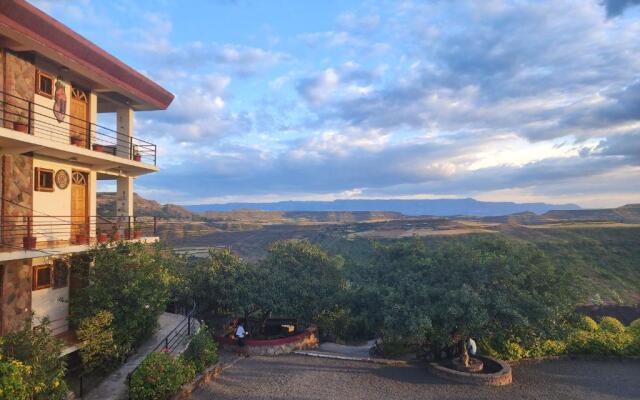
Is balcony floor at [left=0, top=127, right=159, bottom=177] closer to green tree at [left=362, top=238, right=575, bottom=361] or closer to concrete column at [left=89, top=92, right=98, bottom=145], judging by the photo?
concrete column at [left=89, top=92, right=98, bottom=145]

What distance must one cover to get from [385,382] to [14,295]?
1358 centimetres

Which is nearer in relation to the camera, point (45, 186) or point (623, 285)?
point (45, 186)

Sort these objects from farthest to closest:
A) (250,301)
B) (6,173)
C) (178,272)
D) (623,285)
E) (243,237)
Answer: (243,237) < (623,285) < (178,272) < (250,301) < (6,173)

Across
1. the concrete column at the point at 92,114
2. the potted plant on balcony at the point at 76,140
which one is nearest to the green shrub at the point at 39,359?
the potted plant on balcony at the point at 76,140

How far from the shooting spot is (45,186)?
51.4 feet

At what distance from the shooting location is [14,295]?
46.3ft

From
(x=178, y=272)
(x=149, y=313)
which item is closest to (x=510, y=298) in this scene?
(x=149, y=313)

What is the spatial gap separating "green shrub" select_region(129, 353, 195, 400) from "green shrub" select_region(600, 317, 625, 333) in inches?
860

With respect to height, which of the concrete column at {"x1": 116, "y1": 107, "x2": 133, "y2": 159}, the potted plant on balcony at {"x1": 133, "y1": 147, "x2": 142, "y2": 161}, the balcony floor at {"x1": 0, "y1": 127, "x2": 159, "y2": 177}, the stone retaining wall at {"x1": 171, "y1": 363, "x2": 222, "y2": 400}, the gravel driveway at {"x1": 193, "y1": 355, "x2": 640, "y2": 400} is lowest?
the gravel driveway at {"x1": 193, "y1": 355, "x2": 640, "y2": 400}

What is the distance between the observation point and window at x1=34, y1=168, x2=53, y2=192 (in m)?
15.2

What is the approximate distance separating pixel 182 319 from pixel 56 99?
38.9ft

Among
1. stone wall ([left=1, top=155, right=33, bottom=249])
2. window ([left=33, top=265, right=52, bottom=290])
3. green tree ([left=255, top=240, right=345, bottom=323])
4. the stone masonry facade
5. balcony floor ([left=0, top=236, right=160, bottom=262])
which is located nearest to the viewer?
balcony floor ([left=0, top=236, right=160, bottom=262])

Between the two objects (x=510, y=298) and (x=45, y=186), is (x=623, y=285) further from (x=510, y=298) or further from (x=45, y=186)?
(x=45, y=186)

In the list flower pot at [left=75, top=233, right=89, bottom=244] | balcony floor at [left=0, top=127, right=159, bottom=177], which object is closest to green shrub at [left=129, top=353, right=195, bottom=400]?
flower pot at [left=75, top=233, right=89, bottom=244]
